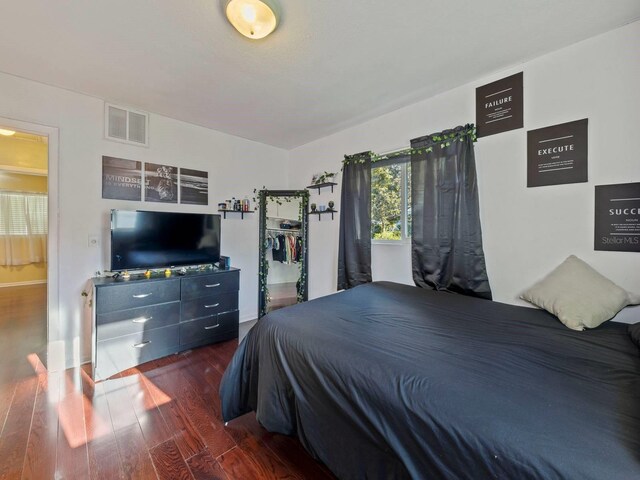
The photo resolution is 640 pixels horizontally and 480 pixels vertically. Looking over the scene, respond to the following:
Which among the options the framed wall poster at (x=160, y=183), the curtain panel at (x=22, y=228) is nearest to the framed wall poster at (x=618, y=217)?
the framed wall poster at (x=160, y=183)

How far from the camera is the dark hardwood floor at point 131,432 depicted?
1.42 metres

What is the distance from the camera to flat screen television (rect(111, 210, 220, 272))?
253 cm

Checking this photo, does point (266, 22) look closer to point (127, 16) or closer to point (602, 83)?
point (127, 16)

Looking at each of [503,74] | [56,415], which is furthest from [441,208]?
[56,415]

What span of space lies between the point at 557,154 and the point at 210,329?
3.44 m

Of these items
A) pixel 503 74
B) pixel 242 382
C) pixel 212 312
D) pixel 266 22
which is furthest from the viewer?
pixel 212 312

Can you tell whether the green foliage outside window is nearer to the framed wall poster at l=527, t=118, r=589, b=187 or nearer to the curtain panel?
the framed wall poster at l=527, t=118, r=589, b=187

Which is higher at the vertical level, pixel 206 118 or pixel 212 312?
pixel 206 118

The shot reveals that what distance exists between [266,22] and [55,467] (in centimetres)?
270

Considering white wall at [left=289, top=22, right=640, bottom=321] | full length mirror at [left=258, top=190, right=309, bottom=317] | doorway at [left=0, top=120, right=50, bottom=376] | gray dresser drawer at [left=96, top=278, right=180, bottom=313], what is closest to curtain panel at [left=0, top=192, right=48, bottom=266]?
doorway at [left=0, top=120, right=50, bottom=376]

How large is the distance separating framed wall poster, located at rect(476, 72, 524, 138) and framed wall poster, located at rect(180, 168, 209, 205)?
298 centimetres

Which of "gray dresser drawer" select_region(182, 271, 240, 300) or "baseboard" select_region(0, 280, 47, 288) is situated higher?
"gray dresser drawer" select_region(182, 271, 240, 300)

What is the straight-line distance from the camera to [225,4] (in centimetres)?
148

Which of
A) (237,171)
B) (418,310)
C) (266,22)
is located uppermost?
(266,22)
